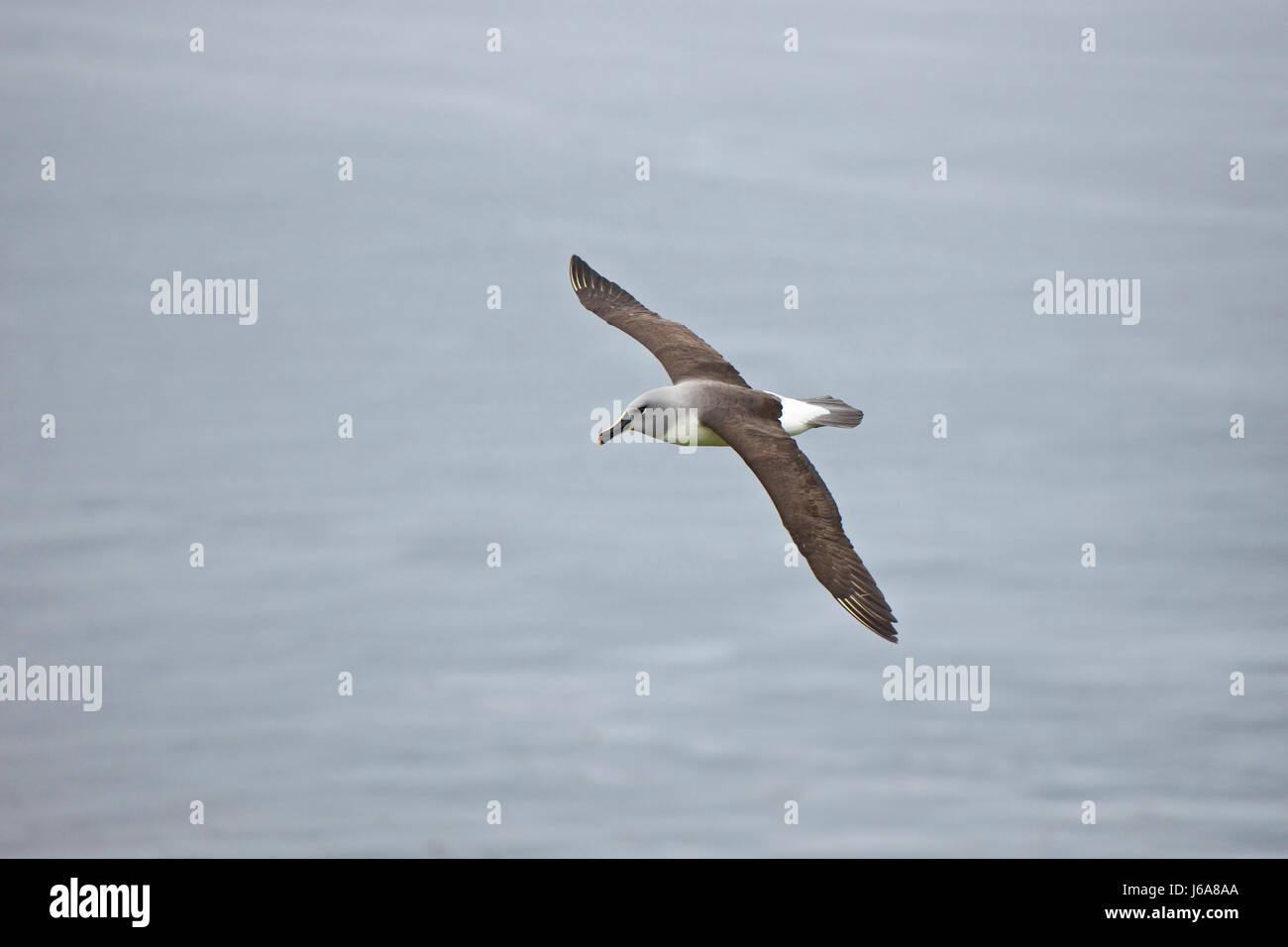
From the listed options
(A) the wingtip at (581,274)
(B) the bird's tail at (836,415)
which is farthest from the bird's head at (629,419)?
(A) the wingtip at (581,274)

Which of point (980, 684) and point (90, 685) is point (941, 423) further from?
point (90, 685)

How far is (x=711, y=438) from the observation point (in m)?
19.9

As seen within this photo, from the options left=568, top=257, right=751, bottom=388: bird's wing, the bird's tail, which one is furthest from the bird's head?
the bird's tail

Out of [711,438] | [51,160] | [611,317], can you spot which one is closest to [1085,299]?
[611,317]

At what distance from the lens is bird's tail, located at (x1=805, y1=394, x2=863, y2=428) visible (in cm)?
2055

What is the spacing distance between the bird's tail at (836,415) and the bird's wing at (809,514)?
1.15 metres

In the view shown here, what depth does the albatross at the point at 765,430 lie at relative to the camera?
1817cm

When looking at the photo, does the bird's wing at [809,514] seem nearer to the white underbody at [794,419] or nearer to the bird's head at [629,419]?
the white underbody at [794,419]

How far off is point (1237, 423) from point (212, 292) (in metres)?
16.6

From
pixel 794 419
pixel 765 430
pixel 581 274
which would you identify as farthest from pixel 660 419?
pixel 581 274

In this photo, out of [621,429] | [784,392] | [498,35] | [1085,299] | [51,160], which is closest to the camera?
[621,429]

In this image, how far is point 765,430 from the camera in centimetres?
1944

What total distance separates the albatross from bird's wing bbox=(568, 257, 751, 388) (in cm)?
1

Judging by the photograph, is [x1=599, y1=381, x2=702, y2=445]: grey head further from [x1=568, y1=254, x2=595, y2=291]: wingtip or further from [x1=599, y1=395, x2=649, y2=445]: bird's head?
[x1=568, y1=254, x2=595, y2=291]: wingtip
